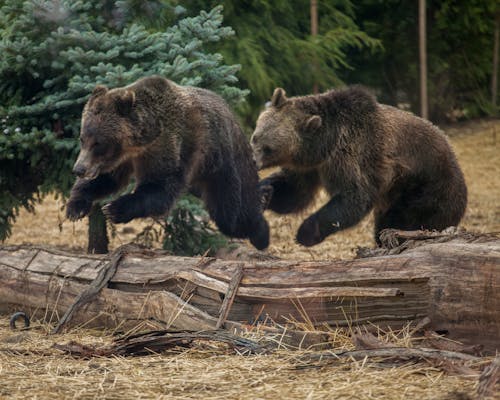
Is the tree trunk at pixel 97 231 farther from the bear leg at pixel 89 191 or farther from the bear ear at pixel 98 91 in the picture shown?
the bear ear at pixel 98 91

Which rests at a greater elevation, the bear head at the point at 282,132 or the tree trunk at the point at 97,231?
the bear head at the point at 282,132

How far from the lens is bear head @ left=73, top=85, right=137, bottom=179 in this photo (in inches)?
232

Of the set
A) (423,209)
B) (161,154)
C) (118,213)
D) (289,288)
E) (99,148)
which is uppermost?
(99,148)

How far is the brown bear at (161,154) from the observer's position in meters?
5.94

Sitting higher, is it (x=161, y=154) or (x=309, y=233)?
Result: (x=161, y=154)

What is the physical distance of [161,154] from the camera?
620cm

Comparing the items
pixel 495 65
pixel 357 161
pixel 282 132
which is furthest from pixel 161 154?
pixel 495 65

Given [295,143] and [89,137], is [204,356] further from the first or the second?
[295,143]

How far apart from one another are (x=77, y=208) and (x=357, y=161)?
Result: 6.91 feet

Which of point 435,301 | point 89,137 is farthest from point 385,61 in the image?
point 435,301

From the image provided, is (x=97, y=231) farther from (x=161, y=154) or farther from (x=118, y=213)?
(x=118, y=213)

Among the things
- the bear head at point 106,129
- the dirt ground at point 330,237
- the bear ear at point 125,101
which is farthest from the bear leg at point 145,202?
the dirt ground at point 330,237

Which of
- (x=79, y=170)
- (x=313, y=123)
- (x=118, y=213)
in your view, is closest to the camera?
(x=79, y=170)

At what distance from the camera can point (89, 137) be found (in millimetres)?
5898
